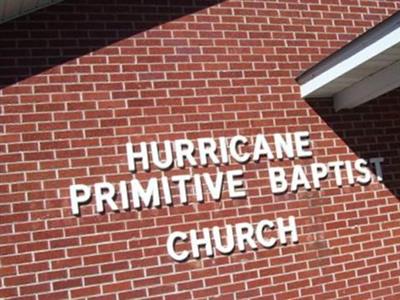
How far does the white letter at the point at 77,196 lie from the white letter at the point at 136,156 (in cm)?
42

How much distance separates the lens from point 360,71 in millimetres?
5762

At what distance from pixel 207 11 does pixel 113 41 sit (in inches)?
38.4

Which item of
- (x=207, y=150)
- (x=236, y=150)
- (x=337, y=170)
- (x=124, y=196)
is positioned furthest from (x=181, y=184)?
(x=337, y=170)

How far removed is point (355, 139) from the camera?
257 inches

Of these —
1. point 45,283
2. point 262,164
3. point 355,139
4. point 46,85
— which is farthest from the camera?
point 355,139

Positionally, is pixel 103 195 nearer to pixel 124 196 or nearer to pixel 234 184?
pixel 124 196

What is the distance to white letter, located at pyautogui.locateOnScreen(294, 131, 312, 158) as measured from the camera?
6.25m

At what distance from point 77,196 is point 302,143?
2189mm

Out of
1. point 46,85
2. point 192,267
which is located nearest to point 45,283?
point 192,267

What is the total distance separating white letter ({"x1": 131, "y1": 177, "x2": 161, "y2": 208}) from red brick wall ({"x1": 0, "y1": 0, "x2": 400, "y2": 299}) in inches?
3.0

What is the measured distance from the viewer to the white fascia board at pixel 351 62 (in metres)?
5.14

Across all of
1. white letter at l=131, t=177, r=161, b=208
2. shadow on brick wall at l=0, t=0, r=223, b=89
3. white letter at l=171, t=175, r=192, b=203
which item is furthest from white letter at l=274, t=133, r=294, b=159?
shadow on brick wall at l=0, t=0, r=223, b=89

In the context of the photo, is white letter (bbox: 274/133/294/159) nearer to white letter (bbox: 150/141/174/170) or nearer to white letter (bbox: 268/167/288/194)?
white letter (bbox: 268/167/288/194)

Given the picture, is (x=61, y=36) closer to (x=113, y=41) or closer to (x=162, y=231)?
(x=113, y=41)
